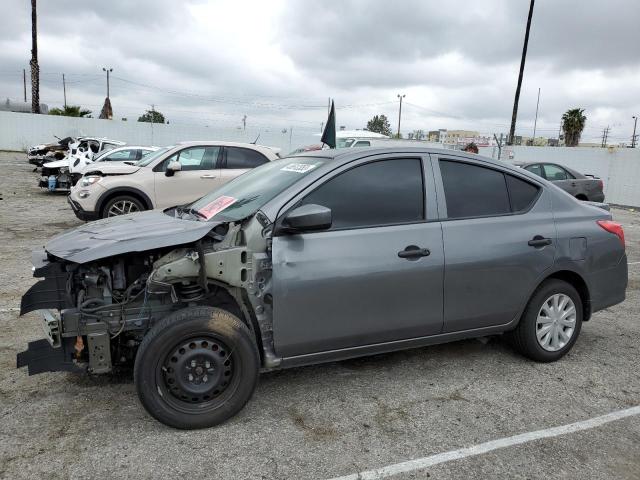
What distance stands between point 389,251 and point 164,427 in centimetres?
175

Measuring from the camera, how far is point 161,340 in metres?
2.97

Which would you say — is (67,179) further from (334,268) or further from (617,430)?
(617,430)

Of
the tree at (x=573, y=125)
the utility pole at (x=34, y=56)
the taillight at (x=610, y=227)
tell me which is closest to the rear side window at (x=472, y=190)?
the taillight at (x=610, y=227)

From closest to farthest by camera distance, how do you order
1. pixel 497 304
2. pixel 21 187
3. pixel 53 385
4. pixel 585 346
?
1. pixel 53 385
2. pixel 497 304
3. pixel 585 346
4. pixel 21 187

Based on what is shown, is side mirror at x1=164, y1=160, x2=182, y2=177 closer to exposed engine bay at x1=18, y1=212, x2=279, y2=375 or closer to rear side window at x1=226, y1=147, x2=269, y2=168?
rear side window at x1=226, y1=147, x2=269, y2=168

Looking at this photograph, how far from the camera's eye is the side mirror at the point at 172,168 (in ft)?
30.5

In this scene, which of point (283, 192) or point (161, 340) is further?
point (283, 192)

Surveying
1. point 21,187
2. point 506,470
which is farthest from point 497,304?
point 21,187

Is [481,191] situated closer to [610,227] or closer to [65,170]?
[610,227]

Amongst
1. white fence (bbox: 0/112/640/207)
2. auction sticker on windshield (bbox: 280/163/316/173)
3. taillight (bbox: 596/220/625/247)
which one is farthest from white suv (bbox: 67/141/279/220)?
white fence (bbox: 0/112/640/207)

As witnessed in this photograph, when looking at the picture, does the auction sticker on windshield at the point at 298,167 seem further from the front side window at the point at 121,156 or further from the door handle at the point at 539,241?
the front side window at the point at 121,156

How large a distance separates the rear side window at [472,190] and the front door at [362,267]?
19 centimetres

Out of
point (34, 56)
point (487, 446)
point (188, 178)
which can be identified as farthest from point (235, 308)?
point (34, 56)

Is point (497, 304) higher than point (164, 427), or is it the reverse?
point (497, 304)
